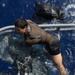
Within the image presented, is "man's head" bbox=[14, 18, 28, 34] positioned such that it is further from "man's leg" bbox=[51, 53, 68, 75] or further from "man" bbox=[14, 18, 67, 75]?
"man's leg" bbox=[51, 53, 68, 75]

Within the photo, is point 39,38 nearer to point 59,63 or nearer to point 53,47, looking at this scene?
point 53,47

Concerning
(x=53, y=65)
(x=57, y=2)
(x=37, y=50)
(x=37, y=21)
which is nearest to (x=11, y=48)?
(x=37, y=50)

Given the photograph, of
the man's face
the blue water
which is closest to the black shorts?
the man's face

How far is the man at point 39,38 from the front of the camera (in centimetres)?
695

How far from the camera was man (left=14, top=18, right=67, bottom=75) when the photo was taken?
6.95 metres

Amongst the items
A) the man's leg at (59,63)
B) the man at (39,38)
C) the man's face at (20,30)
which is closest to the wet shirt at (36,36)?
the man at (39,38)

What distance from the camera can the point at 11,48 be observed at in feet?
23.7

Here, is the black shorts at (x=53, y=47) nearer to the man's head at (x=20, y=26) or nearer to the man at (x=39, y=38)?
the man at (x=39, y=38)

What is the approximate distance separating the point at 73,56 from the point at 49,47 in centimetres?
161

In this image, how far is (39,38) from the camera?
283 inches

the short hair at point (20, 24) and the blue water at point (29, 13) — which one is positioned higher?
the short hair at point (20, 24)

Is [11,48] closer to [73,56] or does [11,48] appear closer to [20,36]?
[20,36]

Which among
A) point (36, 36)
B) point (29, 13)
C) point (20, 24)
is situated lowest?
point (29, 13)

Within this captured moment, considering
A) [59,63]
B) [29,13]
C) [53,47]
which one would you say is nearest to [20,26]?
[53,47]
